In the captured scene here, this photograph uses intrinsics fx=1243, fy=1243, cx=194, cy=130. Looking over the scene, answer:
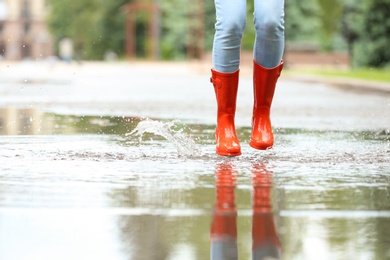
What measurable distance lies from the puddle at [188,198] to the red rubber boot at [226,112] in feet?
0.41

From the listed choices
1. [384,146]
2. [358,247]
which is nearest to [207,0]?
[384,146]

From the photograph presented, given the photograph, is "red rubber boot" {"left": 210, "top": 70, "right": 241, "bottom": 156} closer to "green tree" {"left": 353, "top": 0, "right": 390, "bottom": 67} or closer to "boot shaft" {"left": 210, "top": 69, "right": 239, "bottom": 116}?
"boot shaft" {"left": 210, "top": 69, "right": 239, "bottom": 116}

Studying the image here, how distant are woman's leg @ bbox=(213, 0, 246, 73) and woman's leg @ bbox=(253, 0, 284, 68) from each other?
0.13m

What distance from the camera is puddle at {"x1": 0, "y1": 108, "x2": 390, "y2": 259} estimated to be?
4805mm

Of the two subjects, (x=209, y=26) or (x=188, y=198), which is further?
(x=209, y=26)

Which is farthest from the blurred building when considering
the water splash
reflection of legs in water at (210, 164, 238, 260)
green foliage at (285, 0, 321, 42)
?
reflection of legs in water at (210, 164, 238, 260)

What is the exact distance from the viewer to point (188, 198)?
6.30 m

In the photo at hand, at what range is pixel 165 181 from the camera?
704cm

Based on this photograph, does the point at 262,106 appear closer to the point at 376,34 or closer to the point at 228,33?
the point at 228,33

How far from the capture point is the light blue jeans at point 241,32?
8.12 meters

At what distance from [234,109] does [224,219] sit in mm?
3167

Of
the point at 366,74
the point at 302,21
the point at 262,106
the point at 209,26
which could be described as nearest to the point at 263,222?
the point at 262,106

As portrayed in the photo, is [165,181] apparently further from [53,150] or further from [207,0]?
[207,0]

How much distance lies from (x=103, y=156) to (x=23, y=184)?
1.77 metres
